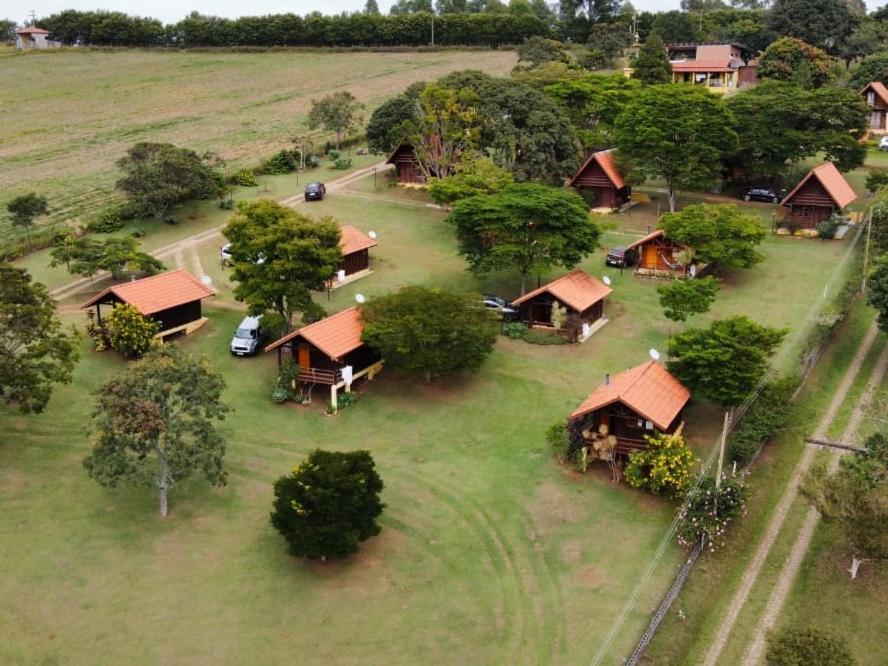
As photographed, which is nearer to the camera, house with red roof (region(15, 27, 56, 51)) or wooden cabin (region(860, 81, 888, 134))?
wooden cabin (region(860, 81, 888, 134))

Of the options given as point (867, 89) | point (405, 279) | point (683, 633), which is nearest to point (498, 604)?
point (683, 633)

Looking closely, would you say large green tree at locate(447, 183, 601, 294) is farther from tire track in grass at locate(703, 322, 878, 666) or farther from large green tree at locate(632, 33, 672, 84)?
large green tree at locate(632, 33, 672, 84)

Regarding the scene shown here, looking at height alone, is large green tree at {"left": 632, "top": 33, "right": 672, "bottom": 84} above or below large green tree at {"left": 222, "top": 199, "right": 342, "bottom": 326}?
above

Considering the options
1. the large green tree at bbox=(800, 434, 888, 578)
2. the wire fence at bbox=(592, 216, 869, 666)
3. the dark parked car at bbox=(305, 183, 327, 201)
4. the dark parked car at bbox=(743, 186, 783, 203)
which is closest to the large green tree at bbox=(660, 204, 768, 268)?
the wire fence at bbox=(592, 216, 869, 666)

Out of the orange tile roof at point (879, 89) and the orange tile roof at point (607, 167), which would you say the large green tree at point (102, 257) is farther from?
the orange tile roof at point (879, 89)

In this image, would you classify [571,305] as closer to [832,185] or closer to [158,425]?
[158,425]

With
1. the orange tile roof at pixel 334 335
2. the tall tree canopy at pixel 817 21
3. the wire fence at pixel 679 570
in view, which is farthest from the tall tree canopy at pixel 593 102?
the tall tree canopy at pixel 817 21

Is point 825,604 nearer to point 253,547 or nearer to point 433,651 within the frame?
point 433,651
